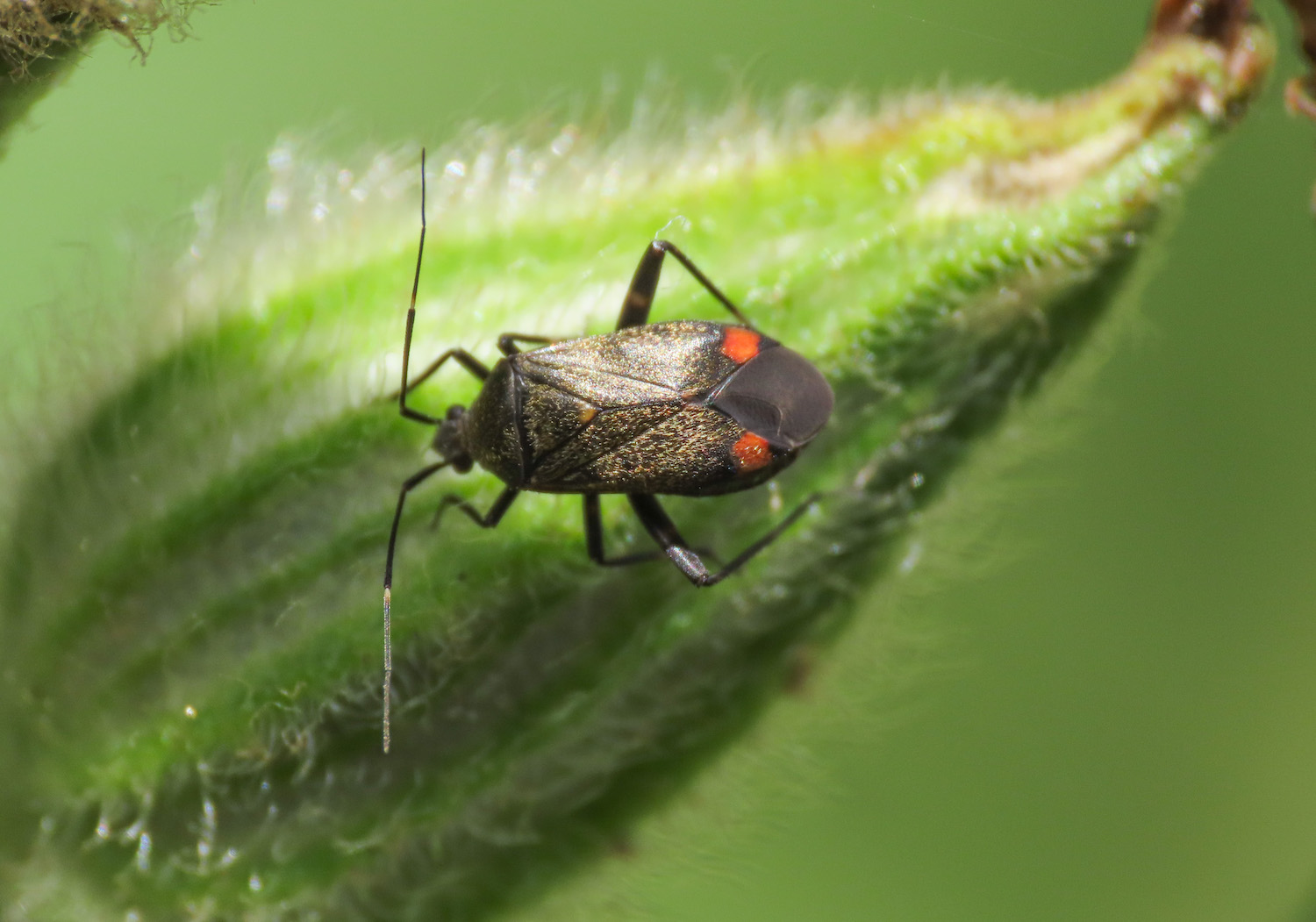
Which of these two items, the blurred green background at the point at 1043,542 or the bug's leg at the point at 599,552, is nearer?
the bug's leg at the point at 599,552

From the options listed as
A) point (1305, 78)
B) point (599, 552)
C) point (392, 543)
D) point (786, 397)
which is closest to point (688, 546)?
point (599, 552)

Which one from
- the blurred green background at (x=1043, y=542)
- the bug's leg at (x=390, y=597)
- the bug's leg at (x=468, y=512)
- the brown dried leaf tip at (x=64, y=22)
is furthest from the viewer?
the blurred green background at (x=1043, y=542)

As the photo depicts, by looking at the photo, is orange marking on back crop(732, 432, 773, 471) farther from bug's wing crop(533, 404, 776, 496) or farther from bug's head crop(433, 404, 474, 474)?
bug's head crop(433, 404, 474, 474)

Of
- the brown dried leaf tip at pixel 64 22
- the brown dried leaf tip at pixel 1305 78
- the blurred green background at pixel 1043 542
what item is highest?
the brown dried leaf tip at pixel 64 22

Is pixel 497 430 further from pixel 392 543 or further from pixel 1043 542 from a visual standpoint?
pixel 1043 542

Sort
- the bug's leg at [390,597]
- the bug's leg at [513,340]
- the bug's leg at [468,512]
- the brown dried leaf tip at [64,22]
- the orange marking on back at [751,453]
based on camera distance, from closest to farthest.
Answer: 1. the brown dried leaf tip at [64,22]
2. the bug's leg at [390,597]
3. the bug's leg at [468,512]
4. the bug's leg at [513,340]
5. the orange marking on back at [751,453]

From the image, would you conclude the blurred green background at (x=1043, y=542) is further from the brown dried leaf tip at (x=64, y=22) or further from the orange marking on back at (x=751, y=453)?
the brown dried leaf tip at (x=64, y=22)

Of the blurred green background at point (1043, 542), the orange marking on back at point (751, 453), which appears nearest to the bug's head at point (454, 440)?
the orange marking on back at point (751, 453)
